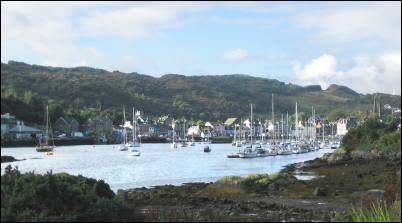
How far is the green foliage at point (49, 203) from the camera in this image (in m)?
12.3

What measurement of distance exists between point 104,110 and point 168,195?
165 metres

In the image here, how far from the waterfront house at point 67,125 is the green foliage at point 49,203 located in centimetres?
15400

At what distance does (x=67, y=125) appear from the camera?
170875mm

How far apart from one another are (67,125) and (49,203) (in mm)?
161083

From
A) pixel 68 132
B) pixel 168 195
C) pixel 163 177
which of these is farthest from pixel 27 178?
pixel 68 132

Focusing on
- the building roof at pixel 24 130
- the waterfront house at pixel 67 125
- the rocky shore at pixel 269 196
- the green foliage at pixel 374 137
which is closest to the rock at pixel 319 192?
the rocky shore at pixel 269 196

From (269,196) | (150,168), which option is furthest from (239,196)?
(150,168)

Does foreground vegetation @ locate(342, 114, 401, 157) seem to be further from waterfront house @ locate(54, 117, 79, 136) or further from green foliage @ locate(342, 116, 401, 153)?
waterfront house @ locate(54, 117, 79, 136)

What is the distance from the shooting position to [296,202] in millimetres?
31266

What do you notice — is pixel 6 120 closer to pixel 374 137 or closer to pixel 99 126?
pixel 374 137

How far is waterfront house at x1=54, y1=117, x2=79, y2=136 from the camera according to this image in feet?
545

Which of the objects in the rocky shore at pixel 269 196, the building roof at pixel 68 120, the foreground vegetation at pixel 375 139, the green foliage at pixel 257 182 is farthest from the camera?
the building roof at pixel 68 120

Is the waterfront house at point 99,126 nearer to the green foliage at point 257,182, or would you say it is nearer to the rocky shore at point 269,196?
the rocky shore at point 269,196

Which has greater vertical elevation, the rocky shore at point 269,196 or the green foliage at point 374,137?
the green foliage at point 374,137
